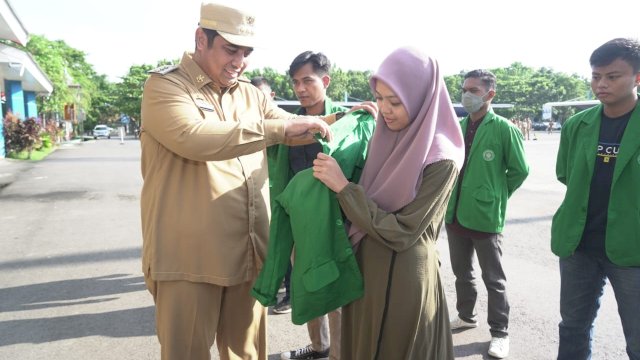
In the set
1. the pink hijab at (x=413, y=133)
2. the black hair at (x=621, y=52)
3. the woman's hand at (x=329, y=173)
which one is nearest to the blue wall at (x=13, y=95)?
the woman's hand at (x=329, y=173)

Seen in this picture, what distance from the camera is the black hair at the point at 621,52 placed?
93.7 inches

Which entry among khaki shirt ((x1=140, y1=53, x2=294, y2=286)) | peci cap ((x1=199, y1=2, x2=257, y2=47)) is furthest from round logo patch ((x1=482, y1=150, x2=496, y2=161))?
peci cap ((x1=199, y1=2, x2=257, y2=47))

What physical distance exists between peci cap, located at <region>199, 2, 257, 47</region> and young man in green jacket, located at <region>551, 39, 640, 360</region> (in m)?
1.82

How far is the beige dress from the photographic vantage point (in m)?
1.88

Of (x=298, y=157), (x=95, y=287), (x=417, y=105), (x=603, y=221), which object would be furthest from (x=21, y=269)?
(x=603, y=221)

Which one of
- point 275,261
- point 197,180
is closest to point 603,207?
point 275,261

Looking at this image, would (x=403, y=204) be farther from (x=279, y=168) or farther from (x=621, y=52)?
(x=279, y=168)

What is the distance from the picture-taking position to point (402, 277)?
6.56 ft

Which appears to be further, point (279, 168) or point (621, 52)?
point (279, 168)

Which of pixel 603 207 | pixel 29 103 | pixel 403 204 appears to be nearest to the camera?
pixel 403 204

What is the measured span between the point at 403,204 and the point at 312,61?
1.96m

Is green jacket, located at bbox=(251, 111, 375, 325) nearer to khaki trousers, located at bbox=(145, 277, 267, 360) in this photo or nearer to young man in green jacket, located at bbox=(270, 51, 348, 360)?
khaki trousers, located at bbox=(145, 277, 267, 360)

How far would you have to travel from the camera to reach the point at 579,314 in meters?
2.66

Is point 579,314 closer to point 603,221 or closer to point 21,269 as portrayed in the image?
point 603,221
